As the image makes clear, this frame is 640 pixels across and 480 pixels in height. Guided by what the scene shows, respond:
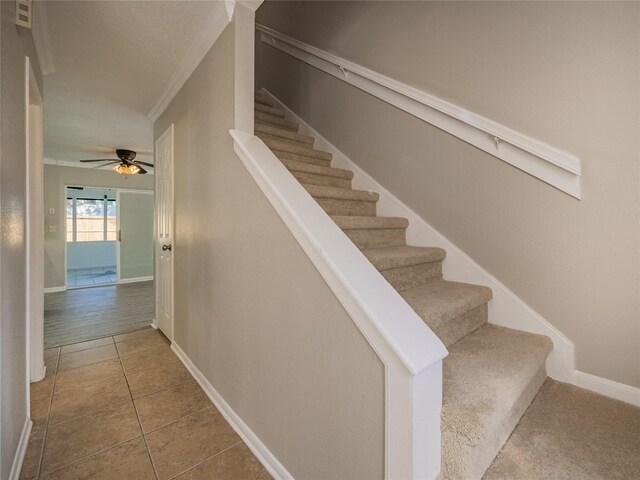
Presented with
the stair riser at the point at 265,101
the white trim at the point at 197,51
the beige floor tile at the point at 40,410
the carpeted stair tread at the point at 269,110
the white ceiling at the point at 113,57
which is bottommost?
the beige floor tile at the point at 40,410

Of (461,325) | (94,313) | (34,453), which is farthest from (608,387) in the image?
(94,313)

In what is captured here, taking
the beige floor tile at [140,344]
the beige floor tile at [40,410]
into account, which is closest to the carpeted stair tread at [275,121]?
the beige floor tile at [140,344]

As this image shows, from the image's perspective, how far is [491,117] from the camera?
1.58 metres

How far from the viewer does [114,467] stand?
128 cm

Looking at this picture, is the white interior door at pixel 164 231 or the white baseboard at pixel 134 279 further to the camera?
the white baseboard at pixel 134 279

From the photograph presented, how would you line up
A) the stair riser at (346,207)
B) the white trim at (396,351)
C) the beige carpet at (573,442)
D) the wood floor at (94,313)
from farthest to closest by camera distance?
the wood floor at (94,313) → the stair riser at (346,207) → the beige carpet at (573,442) → the white trim at (396,351)

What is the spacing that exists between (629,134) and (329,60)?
203cm

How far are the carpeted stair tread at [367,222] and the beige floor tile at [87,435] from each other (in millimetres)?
1592

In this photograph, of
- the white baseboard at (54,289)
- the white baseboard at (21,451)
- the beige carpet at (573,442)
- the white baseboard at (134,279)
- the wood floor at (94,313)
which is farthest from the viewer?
the white baseboard at (134,279)

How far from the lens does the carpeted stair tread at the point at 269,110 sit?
283 cm

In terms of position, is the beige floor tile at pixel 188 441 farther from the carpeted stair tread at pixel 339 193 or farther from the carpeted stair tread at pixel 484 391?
the carpeted stair tread at pixel 339 193

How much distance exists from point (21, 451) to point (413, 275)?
2.16 m

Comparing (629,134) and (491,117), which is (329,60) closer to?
(491,117)

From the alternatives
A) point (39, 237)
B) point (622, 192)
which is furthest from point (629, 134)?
point (39, 237)
